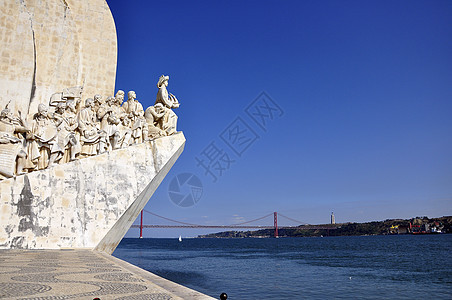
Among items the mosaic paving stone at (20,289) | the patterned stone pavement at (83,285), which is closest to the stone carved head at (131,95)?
the patterned stone pavement at (83,285)

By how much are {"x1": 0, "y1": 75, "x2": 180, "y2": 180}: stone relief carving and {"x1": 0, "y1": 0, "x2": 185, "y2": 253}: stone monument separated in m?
0.02

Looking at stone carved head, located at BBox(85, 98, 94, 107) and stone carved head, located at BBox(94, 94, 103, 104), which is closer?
A: stone carved head, located at BBox(85, 98, 94, 107)

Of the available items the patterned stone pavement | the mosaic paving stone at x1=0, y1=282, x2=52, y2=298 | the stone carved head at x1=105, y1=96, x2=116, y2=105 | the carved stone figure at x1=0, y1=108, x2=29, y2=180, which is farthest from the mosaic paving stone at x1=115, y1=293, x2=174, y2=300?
the stone carved head at x1=105, y1=96, x2=116, y2=105

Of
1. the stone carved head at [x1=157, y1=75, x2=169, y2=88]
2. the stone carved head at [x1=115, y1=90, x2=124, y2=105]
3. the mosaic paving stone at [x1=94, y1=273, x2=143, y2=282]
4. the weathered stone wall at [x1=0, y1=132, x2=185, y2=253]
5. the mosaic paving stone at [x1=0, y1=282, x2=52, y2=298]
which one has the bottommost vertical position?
the mosaic paving stone at [x1=94, y1=273, x2=143, y2=282]

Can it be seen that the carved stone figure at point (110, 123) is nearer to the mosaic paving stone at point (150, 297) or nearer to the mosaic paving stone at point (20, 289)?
the mosaic paving stone at point (20, 289)

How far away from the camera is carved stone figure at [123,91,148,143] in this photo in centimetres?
640

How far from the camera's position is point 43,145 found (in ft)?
18.2

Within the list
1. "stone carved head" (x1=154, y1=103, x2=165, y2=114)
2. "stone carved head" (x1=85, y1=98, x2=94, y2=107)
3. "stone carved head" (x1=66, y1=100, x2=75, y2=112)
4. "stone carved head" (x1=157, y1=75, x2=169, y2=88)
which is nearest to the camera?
"stone carved head" (x1=66, y1=100, x2=75, y2=112)

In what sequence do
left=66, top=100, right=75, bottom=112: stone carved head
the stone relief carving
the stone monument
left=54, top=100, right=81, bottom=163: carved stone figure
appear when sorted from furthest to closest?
left=66, top=100, right=75, bottom=112: stone carved head < left=54, top=100, right=81, bottom=163: carved stone figure < the stone relief carving < the stone monument

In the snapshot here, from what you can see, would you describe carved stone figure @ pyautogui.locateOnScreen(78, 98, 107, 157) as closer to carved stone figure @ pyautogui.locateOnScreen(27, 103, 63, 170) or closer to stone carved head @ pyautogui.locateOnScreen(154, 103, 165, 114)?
carved stone figure @ pyautogui.locateOnScreen(27, 103, 63, 170)

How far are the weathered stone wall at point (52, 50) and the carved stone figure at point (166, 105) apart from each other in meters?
0.92

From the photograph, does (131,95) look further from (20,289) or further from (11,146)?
(20,289)

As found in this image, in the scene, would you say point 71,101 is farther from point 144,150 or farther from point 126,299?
point 126,299

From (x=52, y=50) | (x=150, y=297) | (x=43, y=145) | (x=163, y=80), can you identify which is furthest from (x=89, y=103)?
(x=150, y=297)
